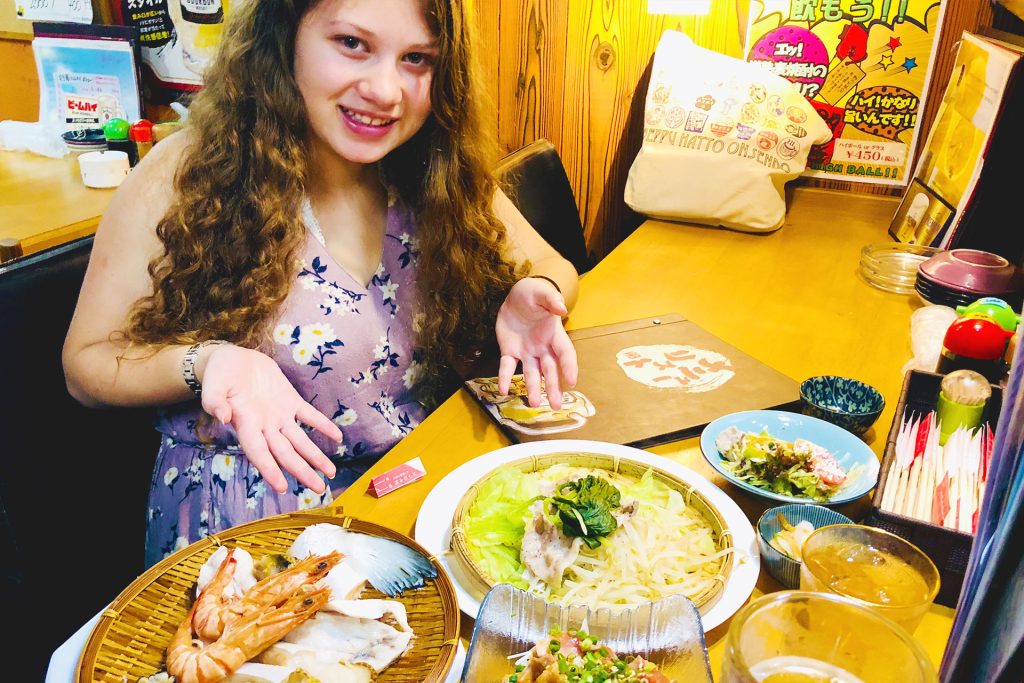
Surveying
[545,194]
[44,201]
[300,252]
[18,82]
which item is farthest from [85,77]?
[300,252]

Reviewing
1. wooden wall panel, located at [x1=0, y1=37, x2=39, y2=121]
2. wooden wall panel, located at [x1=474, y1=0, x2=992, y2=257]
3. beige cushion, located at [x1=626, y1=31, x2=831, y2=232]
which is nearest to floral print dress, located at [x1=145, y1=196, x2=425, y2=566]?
beige cushion, located at [x1=626, y1=31, x2=831, y2=232]

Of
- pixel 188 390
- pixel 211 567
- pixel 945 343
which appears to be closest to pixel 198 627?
pixel 211 567

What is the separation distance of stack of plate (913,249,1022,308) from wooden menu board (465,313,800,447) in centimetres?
59

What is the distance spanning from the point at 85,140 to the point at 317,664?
2.50m

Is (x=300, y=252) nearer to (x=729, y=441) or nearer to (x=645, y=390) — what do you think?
(x=645, y=390)

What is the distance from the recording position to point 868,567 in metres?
0.80

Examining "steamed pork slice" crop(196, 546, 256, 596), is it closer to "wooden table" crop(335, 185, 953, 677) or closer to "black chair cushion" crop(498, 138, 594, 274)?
"wooden table" crop(335, 185, 953, 677)

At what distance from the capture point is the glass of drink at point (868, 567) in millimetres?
771

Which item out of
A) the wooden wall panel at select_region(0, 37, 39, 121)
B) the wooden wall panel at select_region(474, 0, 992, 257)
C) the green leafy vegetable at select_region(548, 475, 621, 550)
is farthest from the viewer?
the wooden wall panel at select_region(0, 37, 39, 121)

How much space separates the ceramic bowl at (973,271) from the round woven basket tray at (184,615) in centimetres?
152

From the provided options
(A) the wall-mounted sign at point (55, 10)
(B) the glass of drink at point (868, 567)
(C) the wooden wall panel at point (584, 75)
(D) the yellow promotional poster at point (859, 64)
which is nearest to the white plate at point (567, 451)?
(B) the glass of drink at point (868, 567)

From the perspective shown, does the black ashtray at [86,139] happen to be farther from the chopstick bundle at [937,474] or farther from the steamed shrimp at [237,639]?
the chopstick bundle at [937,474]

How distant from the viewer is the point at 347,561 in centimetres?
90

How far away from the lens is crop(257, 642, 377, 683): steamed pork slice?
0.77 m
